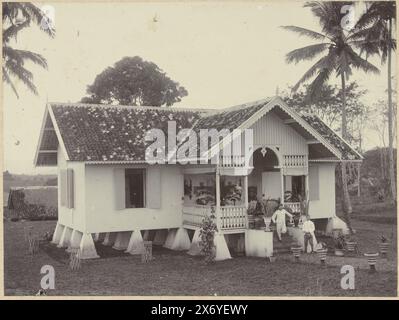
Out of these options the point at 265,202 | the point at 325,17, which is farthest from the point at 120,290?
the point at 325,17

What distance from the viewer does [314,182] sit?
69.8ft

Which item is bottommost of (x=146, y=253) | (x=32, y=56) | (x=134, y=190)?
(x=146, y=253)

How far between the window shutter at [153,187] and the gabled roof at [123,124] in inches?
33.7

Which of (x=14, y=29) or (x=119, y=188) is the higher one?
(x=14, y=29)

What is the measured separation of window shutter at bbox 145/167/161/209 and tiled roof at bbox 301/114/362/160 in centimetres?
731

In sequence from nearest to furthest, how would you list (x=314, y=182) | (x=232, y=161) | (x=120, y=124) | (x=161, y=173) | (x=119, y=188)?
(x=232, y=161) < (x=119, y=188) < (x=161, y=173) < (x=120, y=124) < (x=314, y=182)

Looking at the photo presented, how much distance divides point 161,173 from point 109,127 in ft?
8.60

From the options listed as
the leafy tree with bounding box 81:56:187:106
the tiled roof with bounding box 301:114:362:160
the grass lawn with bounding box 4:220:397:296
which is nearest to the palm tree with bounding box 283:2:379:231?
the tiled roof with bounding box 301:114:362:160

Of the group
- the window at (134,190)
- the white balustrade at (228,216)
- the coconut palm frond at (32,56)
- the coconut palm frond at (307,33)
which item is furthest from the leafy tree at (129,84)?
the white balustrade at (228,216)

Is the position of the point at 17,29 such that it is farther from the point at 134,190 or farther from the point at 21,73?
the point at 134,190

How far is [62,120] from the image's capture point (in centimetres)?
1836

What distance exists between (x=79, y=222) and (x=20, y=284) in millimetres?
5019

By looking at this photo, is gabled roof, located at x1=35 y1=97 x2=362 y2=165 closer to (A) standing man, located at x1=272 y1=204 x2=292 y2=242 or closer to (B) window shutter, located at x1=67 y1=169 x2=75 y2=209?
(B) window shutter, located at x1=67 y1=169 x2=75 y2=209

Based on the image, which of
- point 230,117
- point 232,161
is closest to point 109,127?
point 230,117
